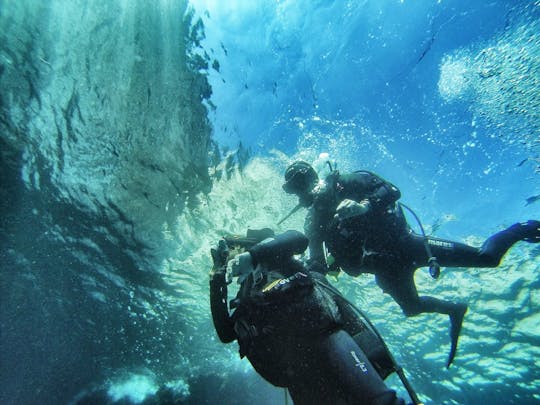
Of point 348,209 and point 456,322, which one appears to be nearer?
point 348,209

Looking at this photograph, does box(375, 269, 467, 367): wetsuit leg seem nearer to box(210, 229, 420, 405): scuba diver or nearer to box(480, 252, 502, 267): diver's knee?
box(480, 252, 502, 267): diver's knee

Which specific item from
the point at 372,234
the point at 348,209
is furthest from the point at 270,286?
the point at 372,234

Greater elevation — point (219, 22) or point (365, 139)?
point (219, 22)

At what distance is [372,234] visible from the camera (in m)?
5.30

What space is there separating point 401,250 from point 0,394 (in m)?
33.3

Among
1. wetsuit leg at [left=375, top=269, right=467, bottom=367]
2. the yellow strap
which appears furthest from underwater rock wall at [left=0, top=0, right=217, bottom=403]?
the yellow strap

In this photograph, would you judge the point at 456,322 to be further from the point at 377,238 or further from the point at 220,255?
the point at 220,255

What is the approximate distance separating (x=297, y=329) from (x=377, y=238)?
278cm

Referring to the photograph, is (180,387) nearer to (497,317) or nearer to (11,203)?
(11,203)

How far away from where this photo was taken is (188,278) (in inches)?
605

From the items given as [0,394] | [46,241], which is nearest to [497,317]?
[46,241]

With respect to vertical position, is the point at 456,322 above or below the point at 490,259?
Result: below

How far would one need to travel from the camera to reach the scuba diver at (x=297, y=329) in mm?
2844

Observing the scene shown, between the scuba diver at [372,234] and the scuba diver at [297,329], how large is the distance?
1650mm
